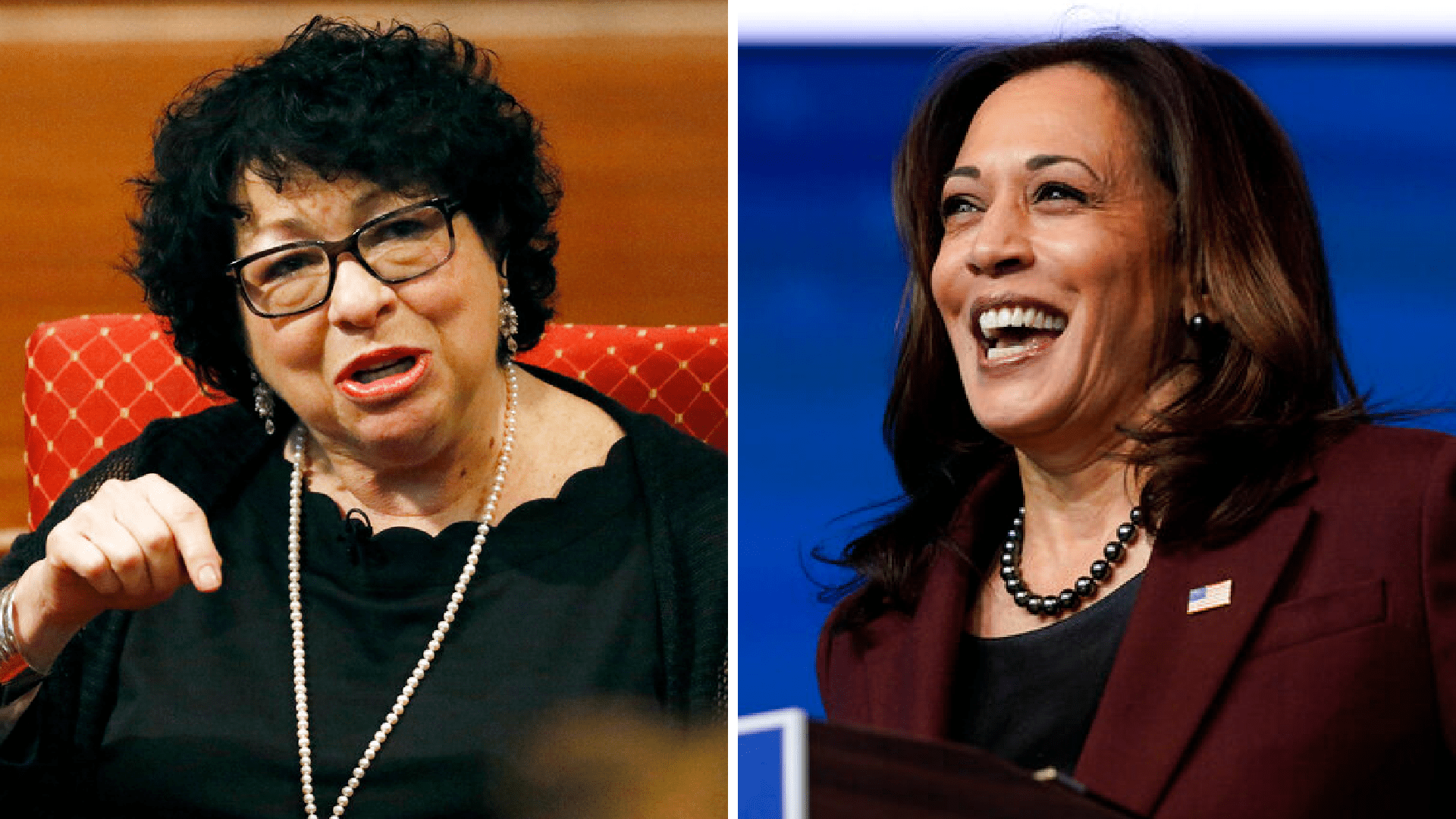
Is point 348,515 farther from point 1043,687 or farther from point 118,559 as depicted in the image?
point 1043,687

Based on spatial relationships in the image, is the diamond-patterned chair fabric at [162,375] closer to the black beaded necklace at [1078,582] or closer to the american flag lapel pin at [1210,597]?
the black beaded necklace at [1078,582]

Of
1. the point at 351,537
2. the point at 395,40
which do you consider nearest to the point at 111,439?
the point at 351,537

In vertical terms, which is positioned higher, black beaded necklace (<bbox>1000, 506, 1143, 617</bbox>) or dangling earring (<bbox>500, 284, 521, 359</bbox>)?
dangling earring (<bbox>500, 284, 521, 359</bbox>)

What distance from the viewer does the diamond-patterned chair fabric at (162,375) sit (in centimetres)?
144

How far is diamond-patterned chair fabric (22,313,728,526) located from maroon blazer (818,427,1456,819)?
1.88ft

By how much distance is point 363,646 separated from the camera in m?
1.39

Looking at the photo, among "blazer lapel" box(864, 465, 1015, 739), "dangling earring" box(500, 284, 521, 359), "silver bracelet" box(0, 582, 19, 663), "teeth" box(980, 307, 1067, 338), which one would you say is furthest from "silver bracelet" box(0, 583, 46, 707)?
"teeth" box(980, 307, 1067, 338)

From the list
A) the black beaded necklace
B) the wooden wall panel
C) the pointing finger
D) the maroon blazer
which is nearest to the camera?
the maroon blazer

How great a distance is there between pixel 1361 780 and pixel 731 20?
674 millimetres

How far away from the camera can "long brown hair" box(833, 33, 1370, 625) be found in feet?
3.27

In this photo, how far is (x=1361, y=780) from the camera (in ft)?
3.05

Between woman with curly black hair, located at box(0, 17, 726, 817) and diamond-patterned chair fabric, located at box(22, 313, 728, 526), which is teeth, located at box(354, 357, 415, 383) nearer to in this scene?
woman with curly black hair, located at box(0, 17, 726, 817)

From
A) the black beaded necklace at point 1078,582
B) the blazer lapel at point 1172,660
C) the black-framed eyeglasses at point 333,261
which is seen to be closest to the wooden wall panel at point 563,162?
the black-framed eyeglasses at point 333,261

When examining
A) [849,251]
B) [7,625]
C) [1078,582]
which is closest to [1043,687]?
[1078,582]
